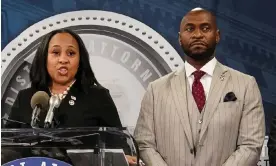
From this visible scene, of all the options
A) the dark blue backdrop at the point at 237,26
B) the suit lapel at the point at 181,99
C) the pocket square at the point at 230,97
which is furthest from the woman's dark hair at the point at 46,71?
the pocket square at the point at 230,97

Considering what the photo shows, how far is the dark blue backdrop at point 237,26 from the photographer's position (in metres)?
3.20

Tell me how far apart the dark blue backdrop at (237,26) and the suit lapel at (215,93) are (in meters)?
0.56

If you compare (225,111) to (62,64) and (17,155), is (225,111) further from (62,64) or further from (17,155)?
(17,155)

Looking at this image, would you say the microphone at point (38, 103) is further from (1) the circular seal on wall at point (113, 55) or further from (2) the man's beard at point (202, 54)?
(1) the circular seal on wall at point (113, 55)

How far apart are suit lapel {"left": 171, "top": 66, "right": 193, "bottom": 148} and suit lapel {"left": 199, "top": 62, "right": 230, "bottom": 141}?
0.07m

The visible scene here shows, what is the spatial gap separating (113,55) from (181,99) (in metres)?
0.87

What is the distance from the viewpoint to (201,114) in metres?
2.59

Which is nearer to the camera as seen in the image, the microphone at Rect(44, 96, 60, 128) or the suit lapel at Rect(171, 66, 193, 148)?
the microphone at Rect(44, 96, 60, 128)

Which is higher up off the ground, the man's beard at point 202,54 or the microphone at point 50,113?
the man's beard at point 202,54

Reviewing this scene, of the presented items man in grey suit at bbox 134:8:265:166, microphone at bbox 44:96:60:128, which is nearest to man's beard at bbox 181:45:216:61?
man in grey suit at bbox 134:8:265:166

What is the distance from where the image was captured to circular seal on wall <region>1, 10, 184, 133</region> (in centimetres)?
331

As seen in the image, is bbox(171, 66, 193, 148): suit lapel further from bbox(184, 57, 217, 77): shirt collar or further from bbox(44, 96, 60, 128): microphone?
bbox(44, 96, 60, 128): microphone

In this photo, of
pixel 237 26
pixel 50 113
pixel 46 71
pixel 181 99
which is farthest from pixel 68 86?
pixel 237 26

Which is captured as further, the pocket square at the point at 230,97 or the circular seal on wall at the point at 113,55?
the circular seal on wall at the point at 113,55
